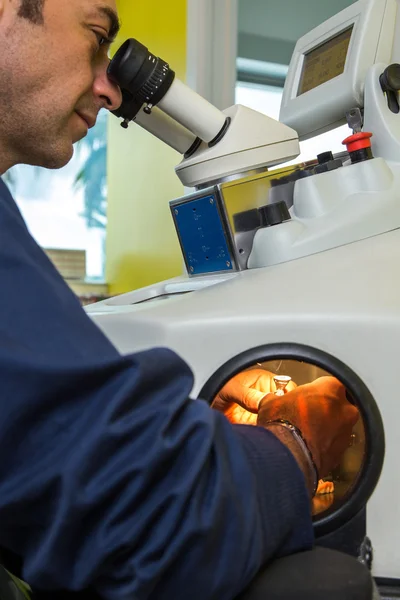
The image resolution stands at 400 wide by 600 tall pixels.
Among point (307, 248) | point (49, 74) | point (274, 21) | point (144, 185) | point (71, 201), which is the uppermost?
point (274, 21)

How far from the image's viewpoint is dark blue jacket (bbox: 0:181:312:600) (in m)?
0.35

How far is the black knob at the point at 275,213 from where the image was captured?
933 millimetres

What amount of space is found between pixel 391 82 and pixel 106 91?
1.44 feet

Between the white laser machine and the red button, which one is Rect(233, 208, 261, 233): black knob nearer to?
the white laser machine

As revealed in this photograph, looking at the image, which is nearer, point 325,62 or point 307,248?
point 307,248

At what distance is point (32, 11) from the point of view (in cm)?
65

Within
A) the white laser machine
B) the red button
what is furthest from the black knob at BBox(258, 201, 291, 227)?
the red button

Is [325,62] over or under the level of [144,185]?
under

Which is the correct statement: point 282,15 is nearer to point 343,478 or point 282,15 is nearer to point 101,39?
point 101,39

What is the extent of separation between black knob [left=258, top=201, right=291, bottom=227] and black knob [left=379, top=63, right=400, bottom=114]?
0.26 meters

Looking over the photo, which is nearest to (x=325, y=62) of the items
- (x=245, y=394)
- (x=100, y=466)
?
(x=245, y=394)

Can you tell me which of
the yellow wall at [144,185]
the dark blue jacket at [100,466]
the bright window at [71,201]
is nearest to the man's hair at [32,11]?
the dark blue jacket at [100,466]

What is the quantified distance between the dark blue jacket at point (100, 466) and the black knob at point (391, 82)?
77cm

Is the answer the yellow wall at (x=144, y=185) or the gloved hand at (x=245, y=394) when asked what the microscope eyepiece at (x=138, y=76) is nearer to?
the gloved hand at (x=245, y=394)
